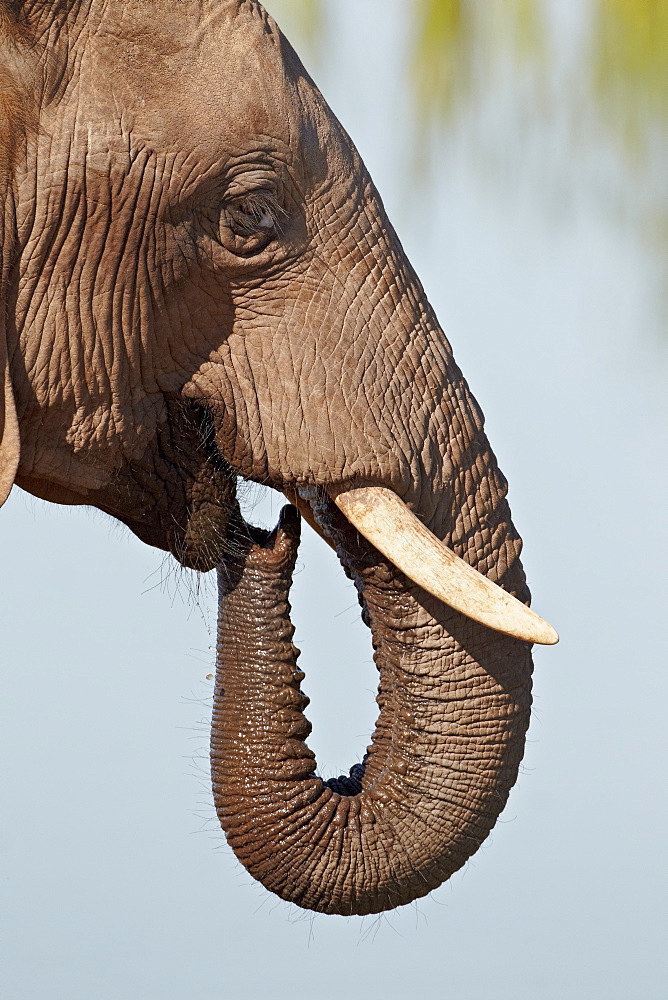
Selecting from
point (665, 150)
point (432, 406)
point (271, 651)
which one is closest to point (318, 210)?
point (432, 406)

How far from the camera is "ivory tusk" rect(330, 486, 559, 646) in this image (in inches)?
60.1

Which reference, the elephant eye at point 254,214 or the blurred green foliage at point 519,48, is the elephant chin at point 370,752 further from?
the blurred green foliage at point 519,48

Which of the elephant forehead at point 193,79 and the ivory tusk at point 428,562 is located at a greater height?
the elephant forehead at point 193,79

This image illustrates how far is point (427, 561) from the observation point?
5.08 feet

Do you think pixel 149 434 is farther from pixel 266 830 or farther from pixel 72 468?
pixel 266 830

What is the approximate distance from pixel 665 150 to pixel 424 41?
3.37 ft

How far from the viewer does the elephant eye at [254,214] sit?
1.50 m

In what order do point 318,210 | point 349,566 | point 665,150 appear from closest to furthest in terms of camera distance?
point 318,210 < point 349,566 < point 665,150

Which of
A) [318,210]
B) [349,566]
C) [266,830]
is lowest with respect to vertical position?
[266,830]

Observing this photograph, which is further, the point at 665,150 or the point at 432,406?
the point at 665,150

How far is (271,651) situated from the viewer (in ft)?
5.57

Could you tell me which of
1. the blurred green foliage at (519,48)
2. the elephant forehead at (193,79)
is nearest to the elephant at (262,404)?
the elephant forehead at (193,79)

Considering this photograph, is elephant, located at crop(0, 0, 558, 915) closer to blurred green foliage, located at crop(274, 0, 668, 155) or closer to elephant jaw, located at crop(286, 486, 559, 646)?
elephant jaw, located at crop(286, 486, 559, 646)

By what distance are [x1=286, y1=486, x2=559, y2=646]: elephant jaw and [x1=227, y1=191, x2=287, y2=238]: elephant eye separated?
283 millimetres
